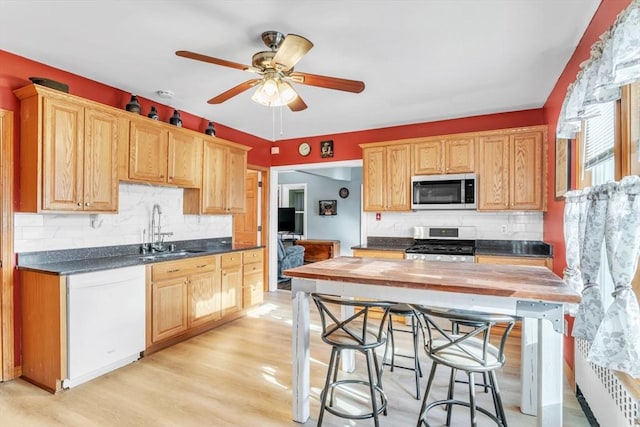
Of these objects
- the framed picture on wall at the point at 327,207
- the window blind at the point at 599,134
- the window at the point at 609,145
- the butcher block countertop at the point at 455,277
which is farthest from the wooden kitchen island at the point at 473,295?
the framed picture on wall at the point at 327,207

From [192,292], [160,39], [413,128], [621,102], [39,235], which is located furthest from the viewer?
[413,128]

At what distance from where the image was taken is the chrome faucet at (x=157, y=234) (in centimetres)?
377

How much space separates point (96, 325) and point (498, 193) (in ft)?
13.8

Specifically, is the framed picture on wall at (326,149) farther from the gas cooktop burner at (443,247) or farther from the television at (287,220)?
the television at (287,220)

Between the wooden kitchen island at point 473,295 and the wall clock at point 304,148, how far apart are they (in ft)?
10.3

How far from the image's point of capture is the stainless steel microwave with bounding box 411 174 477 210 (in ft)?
13.3

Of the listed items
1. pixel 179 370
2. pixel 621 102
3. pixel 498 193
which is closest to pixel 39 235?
pixel 179 370

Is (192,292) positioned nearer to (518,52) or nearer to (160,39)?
(160,39)

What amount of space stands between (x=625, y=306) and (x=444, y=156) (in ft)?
9.79

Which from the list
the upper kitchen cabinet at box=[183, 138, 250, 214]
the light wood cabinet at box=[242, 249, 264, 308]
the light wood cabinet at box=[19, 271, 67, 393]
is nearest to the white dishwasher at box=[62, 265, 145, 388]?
the light wood cabinet at box=[19, 271, 67, 393]

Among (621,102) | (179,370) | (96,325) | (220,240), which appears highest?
(621,102)

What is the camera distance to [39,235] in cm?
282

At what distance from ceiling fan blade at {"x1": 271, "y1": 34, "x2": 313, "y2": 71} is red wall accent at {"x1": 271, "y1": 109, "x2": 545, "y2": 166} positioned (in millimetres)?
2798

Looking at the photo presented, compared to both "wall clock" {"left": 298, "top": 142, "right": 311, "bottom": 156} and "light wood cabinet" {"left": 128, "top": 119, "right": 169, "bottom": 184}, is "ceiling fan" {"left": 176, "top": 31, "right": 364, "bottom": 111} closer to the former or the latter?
"light wood cabinet" {"left": 128, "top": 119, "right": 169, "bottom": 184}
